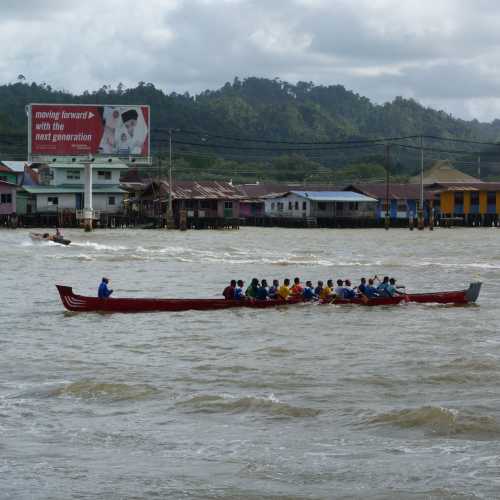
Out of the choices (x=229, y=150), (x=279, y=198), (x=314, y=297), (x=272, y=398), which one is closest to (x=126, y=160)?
(x=279, y=198)

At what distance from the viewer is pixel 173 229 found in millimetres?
78500

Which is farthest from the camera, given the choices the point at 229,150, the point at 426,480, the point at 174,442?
the point at 229,150

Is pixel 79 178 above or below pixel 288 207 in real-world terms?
above

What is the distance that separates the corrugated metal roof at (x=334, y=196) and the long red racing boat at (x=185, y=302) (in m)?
61.7

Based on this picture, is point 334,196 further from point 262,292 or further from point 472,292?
point 262,292

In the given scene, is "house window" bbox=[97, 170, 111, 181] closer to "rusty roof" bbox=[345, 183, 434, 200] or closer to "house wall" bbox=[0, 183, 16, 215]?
"house wall" bbox=[0, 183, 16, 215]

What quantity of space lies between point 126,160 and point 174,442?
59.0 m

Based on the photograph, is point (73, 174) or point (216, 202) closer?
point (73, 174)

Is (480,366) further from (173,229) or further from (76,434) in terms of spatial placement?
(173,229)

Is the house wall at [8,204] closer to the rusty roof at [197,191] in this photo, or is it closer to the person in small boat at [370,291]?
the rusty roof at [197,191]

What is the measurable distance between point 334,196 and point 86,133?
2828cm

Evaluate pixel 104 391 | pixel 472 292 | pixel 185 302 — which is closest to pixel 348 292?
pixel 472 292

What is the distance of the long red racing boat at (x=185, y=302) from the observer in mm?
25531

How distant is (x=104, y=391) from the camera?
16812 millimetres
